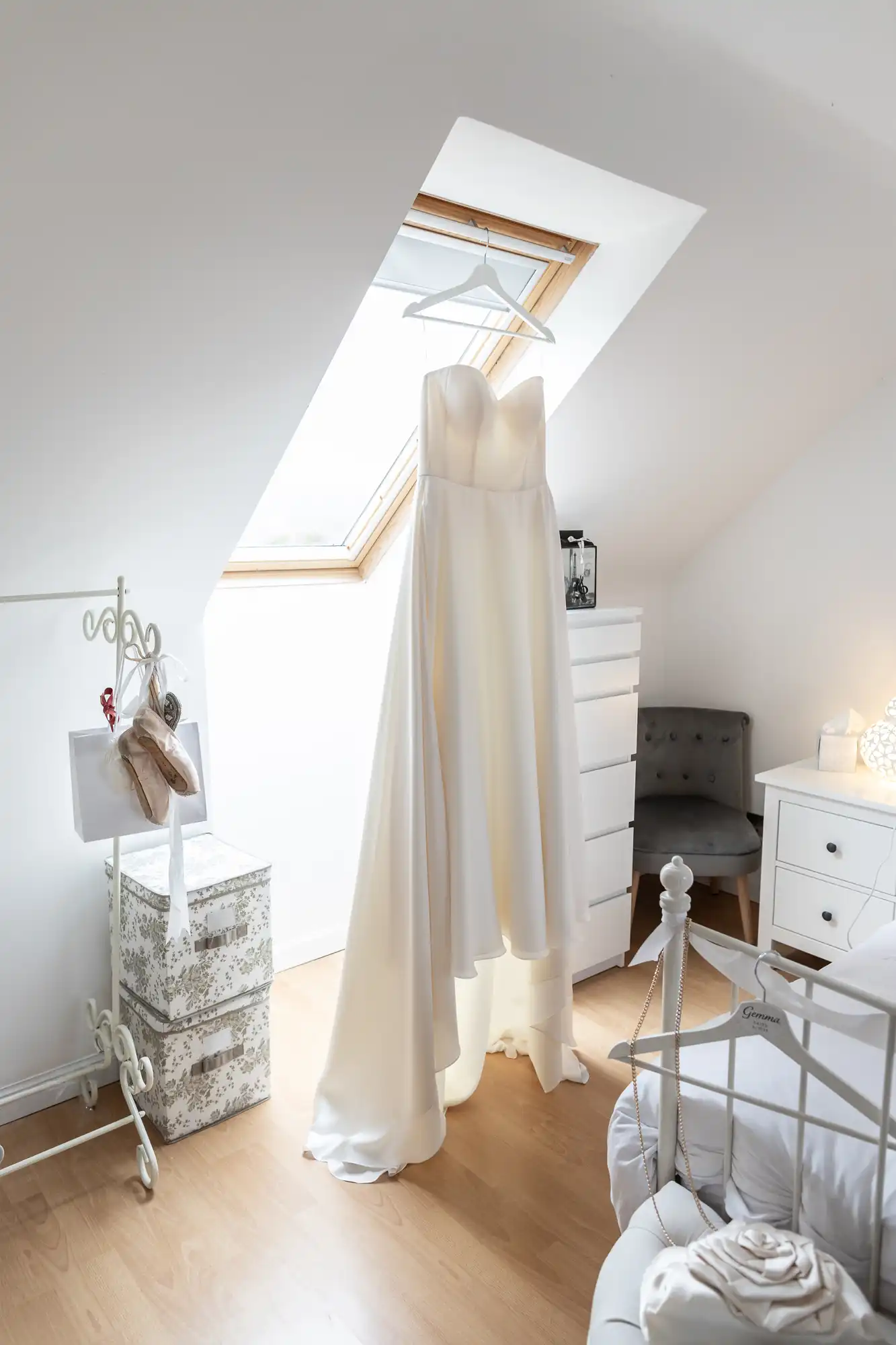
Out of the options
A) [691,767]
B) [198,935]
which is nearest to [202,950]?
[198,935]

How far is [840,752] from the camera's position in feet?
10.3

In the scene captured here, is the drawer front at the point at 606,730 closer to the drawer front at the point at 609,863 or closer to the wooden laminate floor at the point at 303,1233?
the drawer front at the point at 609,863

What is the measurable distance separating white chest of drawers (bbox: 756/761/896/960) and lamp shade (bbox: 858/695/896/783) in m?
0.05

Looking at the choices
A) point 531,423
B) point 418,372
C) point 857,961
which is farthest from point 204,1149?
point 418,372

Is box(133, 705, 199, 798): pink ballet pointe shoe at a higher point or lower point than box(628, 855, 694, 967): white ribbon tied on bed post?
higher

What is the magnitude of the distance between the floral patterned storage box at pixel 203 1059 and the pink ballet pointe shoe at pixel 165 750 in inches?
25.9

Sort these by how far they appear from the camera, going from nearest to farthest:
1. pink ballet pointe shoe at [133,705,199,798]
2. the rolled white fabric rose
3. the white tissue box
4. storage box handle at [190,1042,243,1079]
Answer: the rolled white fabric rose, pink ballet pointe shoe at [133,705,199,798], storage box handle at [190,1042,243,1079], the white tissue box

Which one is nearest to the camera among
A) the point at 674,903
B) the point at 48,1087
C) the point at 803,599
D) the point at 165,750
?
the point at 674,903

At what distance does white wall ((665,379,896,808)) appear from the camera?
129 inches

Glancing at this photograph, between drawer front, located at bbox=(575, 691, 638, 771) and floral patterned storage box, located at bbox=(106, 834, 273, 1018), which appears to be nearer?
floral patterned storage box, located at bbox=(106, 834, 273, 1018)

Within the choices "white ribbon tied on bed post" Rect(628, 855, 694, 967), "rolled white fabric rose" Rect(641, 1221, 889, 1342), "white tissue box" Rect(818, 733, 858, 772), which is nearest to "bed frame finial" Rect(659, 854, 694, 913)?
"white ribbon tied on bed post" Rect(628, 855, 694, 967)

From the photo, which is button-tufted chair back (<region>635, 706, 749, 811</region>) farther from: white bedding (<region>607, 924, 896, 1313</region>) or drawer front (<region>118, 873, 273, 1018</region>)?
Answer: white bedding (<region>607, 924, 896, 1313</region>)

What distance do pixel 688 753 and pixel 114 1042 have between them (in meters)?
2.31

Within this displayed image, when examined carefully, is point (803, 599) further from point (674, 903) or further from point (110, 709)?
point (110, 709)
